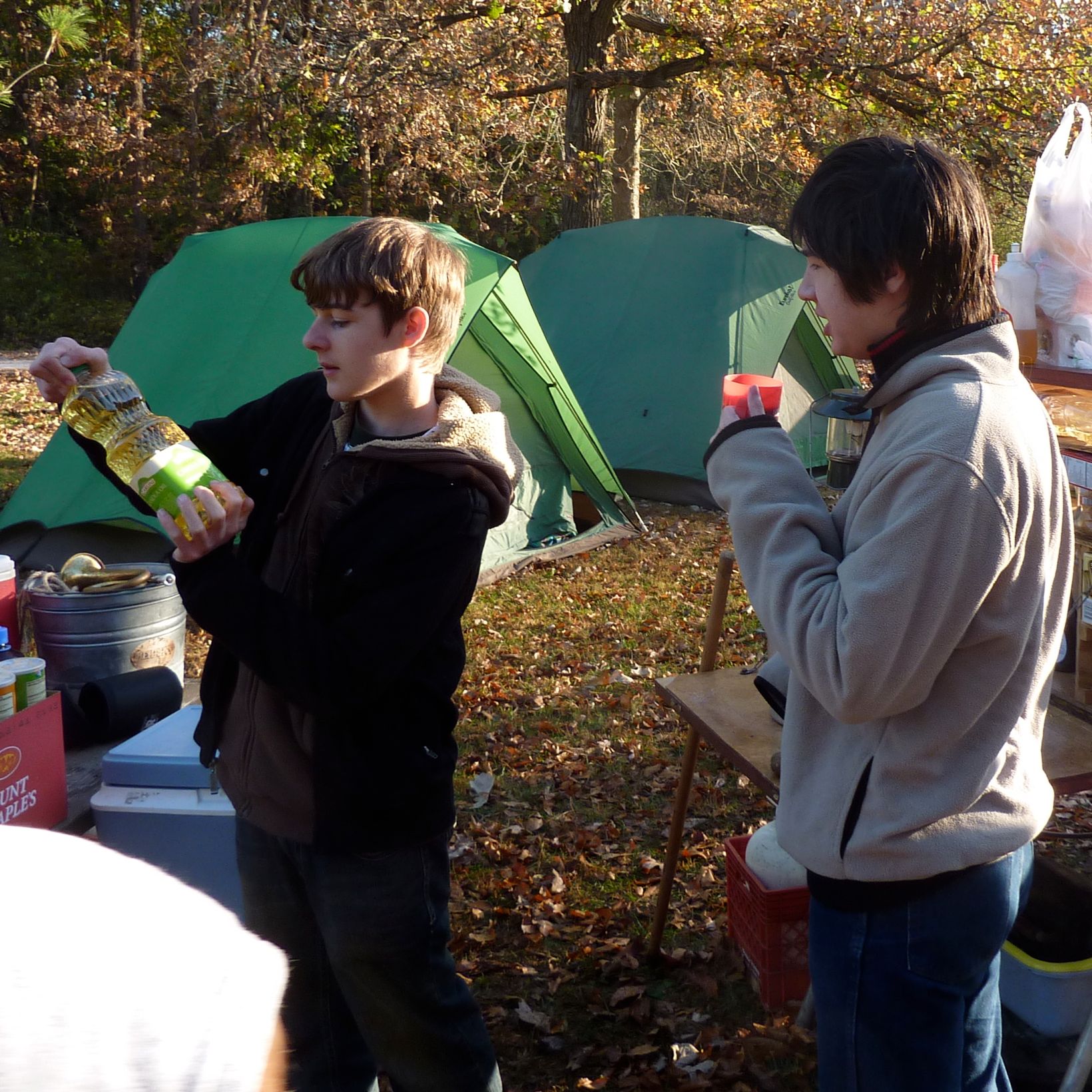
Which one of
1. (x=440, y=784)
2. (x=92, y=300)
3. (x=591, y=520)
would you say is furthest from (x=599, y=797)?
(x=92, y=300)

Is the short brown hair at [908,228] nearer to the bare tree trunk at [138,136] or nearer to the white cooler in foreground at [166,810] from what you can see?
the white cooler in foreground at [166,810]

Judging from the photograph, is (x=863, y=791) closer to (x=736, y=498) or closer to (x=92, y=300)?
(x=736, y=498)

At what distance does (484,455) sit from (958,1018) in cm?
108

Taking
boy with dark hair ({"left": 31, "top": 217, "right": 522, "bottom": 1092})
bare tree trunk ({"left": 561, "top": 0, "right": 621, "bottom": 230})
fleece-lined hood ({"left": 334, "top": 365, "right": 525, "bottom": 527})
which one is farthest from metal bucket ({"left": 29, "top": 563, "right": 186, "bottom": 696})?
bare tree trunk ({"left": 561, "top": 0, "right": 621, "bottom": 230})

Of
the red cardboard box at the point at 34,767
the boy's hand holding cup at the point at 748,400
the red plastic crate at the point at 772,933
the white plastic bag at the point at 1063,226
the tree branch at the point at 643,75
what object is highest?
the tree branch at the point at 643,75

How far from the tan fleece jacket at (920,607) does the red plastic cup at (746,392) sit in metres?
0.07

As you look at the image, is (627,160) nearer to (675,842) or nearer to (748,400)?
(675,842)

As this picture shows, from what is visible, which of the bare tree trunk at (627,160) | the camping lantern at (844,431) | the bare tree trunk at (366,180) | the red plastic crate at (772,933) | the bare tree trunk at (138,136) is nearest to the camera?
the camping lantern at (844,431)

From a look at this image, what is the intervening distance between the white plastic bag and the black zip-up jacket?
146 centimetres

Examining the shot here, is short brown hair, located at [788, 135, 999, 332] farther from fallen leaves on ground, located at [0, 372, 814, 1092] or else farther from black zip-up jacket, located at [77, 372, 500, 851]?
fallen leaves on ground, located at [0, 372, 814, 1092]

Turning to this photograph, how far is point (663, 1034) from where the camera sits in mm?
2775

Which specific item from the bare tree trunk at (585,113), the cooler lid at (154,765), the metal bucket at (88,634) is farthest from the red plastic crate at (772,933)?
the bare tree trunk at (585,113)

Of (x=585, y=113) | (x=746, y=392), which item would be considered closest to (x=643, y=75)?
(x=585, y=113)

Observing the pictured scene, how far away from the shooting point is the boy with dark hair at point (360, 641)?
5.45ft
